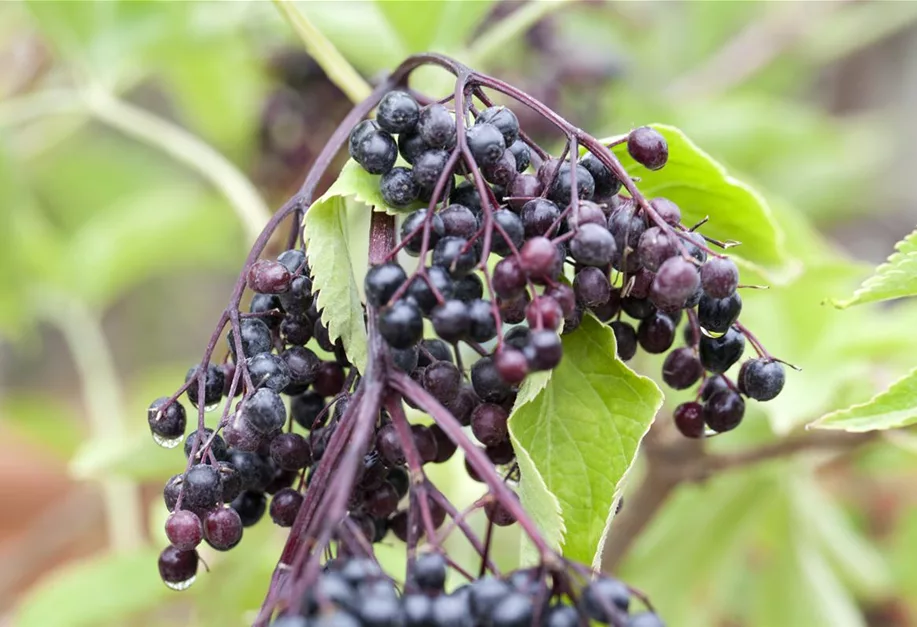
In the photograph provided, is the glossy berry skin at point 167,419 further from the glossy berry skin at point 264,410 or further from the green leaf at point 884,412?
the green leaf at point 884,412

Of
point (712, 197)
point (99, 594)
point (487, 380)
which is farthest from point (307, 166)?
point (487, 380)

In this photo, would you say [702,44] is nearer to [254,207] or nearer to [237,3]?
[237,3]

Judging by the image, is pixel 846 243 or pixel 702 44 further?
pixel 846 243

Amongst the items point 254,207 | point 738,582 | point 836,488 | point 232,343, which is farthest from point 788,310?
point 836,488

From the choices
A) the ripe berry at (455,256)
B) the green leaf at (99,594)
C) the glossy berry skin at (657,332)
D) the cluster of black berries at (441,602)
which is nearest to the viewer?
the cluster of black berries at (441,602)

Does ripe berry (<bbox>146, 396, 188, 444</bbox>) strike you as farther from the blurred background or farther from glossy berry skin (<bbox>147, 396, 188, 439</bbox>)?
the blurred background

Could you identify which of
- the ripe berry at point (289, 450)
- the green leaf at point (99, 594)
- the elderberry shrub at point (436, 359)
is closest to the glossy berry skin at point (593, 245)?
the elderberry shrub at point (436, 359)
